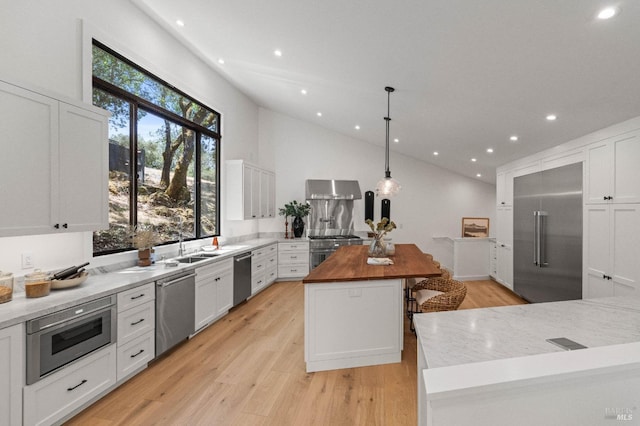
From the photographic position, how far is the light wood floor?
209 cm

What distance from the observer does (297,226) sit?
6586mm

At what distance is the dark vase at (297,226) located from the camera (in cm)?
659

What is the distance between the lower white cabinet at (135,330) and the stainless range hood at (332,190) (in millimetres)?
4087

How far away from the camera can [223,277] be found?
3945 mm

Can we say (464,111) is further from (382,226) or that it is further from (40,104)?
(40,104)

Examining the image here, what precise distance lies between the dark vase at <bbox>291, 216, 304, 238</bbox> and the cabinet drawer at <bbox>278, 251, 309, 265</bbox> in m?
0.55

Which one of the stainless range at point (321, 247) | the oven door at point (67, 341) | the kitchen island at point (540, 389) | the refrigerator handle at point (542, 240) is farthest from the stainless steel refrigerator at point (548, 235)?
the oven door at point (67, 341)

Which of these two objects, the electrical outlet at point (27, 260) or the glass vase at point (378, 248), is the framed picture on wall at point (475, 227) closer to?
the glass vase at point (378, 248)

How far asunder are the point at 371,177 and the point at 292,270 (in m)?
2.85

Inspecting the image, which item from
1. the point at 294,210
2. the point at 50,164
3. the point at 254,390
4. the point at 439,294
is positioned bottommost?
the point at 254,390

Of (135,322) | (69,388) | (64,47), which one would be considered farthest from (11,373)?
(64,47)

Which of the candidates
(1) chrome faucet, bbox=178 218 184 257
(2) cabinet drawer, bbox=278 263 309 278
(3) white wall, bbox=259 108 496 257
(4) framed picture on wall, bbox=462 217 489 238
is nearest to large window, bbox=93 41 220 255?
(1) chrome faucet, bbox=178 218 184 257

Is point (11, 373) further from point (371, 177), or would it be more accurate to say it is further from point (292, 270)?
point (371, 177)

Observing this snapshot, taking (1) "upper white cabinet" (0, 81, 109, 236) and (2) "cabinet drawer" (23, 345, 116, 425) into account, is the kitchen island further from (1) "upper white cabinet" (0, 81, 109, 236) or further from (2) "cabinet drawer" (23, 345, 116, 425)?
(1) "upper white cabinet" (0, 81, 109, 236)
